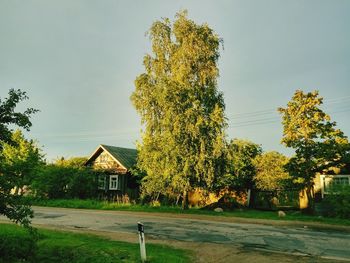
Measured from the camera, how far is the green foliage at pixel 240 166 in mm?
24797

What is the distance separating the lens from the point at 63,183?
33938 millimetres

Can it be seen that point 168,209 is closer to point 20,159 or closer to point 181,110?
point 181,110

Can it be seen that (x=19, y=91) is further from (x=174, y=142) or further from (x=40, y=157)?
(x=40, y=157)

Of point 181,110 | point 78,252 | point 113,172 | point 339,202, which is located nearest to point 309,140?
point 339,202

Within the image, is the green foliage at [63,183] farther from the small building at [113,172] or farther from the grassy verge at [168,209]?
the grassy verge at [168,209]

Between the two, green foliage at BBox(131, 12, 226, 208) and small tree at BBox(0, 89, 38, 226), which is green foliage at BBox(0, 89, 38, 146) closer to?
small tree at BBox(0, 89, 38, 226)

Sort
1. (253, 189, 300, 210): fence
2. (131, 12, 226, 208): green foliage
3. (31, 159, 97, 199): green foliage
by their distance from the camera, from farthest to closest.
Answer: (31, 159, 97, 199): green foliage, (253, 189, 300, 210): fence, (131, 12, 226, 208): green foliage

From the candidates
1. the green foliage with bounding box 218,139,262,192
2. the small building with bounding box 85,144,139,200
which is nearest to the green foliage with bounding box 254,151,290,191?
the green foliage with bounding box 218,139,262,192

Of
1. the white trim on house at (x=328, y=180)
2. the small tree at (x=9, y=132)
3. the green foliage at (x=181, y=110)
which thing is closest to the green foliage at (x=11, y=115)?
the small tree at (x=9, y=132)

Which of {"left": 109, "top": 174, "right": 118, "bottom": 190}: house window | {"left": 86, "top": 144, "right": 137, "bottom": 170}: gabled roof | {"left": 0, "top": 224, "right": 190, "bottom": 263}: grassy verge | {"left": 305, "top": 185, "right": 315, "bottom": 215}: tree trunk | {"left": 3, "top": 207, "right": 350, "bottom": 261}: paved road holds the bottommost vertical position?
{"left": 3, "top": 207, "right": 350, "bottom": 261}: paved road

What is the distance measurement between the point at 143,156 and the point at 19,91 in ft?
57.7

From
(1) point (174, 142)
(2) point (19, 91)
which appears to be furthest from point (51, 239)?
(1) point (174, 142)

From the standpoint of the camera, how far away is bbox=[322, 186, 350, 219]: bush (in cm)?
2039

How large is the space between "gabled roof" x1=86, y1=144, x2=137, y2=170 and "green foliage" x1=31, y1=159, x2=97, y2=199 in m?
4.26
